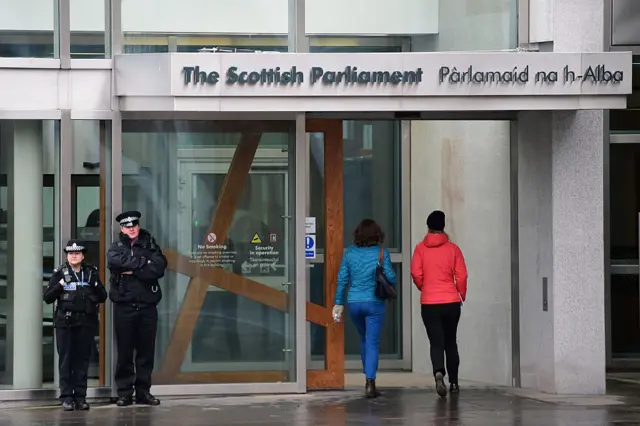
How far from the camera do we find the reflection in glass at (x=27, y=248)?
12148mm

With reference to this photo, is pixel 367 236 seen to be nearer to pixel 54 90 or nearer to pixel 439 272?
pixel 439 272

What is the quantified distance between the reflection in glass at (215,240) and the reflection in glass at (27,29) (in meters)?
1.09

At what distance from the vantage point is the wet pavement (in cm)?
1080

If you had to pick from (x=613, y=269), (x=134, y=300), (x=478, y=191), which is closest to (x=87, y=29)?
(x=134, y=300)

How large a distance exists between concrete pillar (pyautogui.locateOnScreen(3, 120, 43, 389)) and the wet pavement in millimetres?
602

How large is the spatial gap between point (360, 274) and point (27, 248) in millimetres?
3223

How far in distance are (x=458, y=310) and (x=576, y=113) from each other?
2261 mm

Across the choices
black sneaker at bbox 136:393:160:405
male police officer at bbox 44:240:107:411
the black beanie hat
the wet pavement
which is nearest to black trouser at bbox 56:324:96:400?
male police officer at bbox 44:240:107:411

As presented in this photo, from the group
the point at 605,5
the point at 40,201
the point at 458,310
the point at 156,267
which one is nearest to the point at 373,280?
the point at 458,310

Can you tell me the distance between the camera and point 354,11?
12.9m

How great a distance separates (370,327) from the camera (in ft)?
41.0

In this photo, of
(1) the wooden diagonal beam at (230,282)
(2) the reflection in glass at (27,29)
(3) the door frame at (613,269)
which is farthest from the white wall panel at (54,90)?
(3) the door frame at (613,269)

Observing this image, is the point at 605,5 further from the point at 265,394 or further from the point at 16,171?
the point at 16,171

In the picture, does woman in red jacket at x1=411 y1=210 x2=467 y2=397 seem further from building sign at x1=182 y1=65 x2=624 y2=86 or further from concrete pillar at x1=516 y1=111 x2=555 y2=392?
building sign at x1=182 y1=65 x2=624 y2=86
